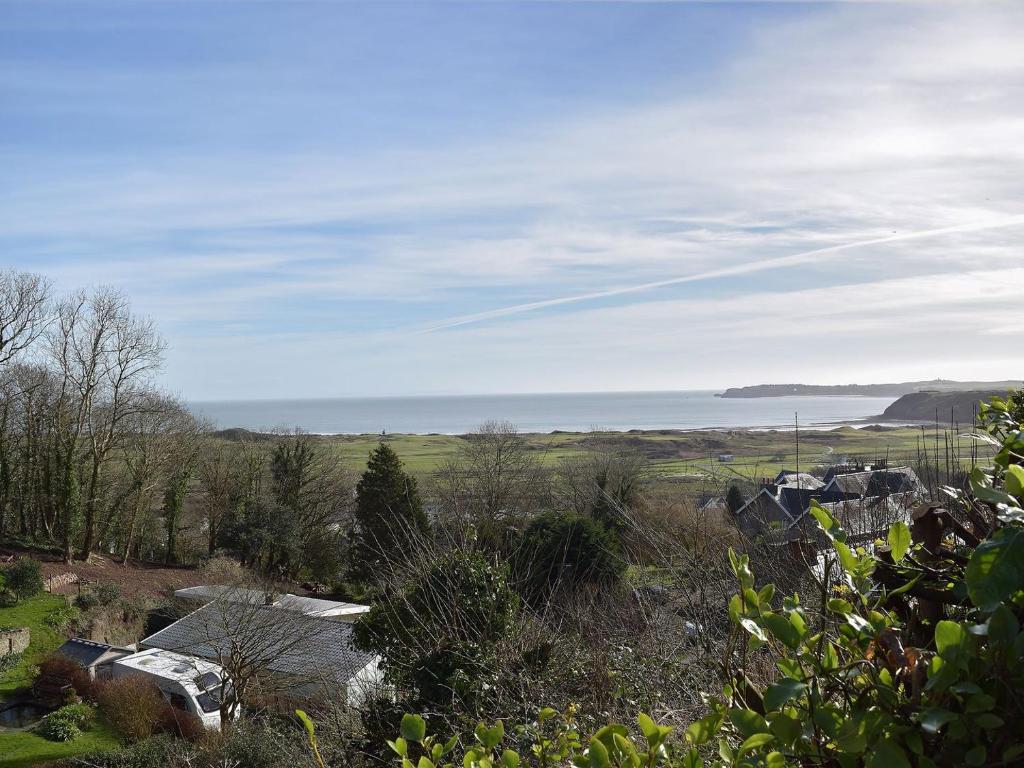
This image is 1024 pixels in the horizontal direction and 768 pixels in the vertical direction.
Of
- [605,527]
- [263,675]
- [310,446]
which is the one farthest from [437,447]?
[263,675]

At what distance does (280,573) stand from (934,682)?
27230mm

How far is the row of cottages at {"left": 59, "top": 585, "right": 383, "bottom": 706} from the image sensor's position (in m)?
13.2

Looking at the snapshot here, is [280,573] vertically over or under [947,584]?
under

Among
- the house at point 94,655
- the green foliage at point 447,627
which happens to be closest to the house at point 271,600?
the house at point 94,655

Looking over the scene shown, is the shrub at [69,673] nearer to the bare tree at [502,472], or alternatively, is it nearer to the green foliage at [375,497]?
the bare tree at [502,472]

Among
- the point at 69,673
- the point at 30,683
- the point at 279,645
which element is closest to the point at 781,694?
the point at 279,645

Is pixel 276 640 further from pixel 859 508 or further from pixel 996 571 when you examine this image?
pixel 996 571

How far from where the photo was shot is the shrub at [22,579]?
20.6 meters

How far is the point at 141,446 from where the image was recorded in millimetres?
27297

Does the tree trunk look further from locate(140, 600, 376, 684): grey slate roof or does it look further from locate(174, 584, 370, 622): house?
locate(140, 600, 376, 684): grey slate roof

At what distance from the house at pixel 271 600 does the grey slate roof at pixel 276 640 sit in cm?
33

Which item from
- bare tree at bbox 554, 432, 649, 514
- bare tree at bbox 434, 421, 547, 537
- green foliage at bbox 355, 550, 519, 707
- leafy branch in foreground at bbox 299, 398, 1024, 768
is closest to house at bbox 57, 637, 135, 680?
bare tree at bbox 434, 421, 547, 537

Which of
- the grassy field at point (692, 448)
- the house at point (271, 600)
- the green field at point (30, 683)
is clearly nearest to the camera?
the green field at point (30, 683)

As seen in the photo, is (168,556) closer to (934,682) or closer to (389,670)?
(389,670)
